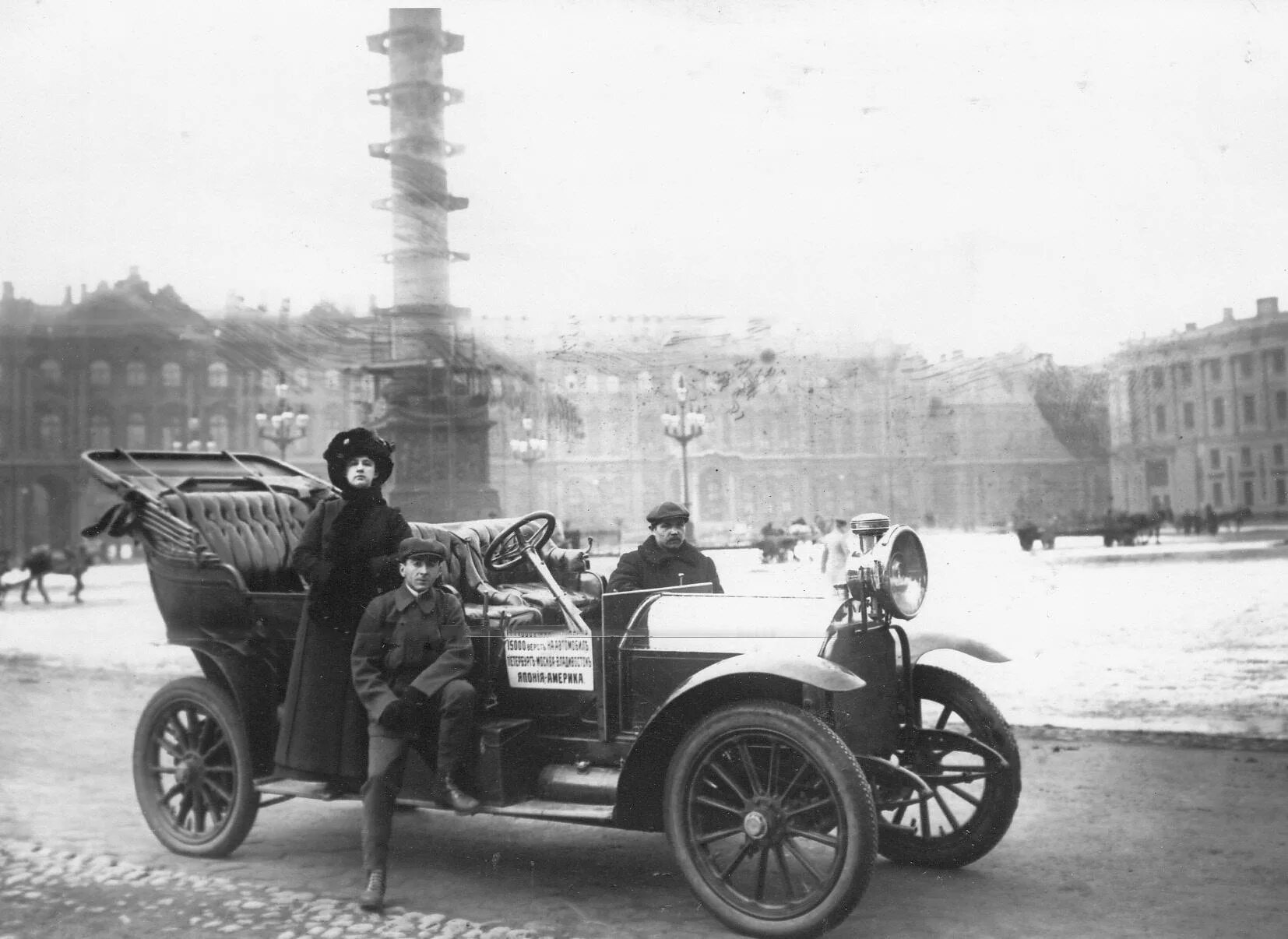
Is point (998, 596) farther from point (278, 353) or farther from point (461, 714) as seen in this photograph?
point (278, 353)

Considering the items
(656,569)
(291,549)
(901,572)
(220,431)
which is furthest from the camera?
(220,431)

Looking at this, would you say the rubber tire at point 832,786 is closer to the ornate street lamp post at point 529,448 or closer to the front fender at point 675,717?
the front fender at point 675,717

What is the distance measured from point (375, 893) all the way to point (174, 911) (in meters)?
0.68

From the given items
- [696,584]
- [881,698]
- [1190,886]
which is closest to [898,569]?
[881,698]

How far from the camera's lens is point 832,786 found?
341 cm

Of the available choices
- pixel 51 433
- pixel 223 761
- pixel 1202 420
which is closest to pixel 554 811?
pixel 223 761

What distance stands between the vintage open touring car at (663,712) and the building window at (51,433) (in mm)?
2004

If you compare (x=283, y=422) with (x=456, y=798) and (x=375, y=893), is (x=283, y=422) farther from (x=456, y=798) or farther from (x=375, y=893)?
(x=375, y=893)

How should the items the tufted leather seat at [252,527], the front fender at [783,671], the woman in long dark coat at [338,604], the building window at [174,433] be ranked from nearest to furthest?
the front fender at [783,671] < the woman in long dark coat at [338,604] < the tufted leather seat at [252,527] < the building window at [174,433]

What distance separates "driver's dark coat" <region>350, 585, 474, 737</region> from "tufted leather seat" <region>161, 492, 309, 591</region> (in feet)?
3.66

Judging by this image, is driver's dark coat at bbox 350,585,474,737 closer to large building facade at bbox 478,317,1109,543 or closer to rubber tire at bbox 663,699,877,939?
rubber tire at bbox 663,699,877,939

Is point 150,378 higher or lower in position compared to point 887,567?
higher

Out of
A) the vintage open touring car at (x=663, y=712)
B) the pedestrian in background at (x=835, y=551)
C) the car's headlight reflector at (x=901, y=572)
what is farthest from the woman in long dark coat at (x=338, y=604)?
the car's headlight reflector at (x=901, y=572)

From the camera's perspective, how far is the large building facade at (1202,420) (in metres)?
6.19
